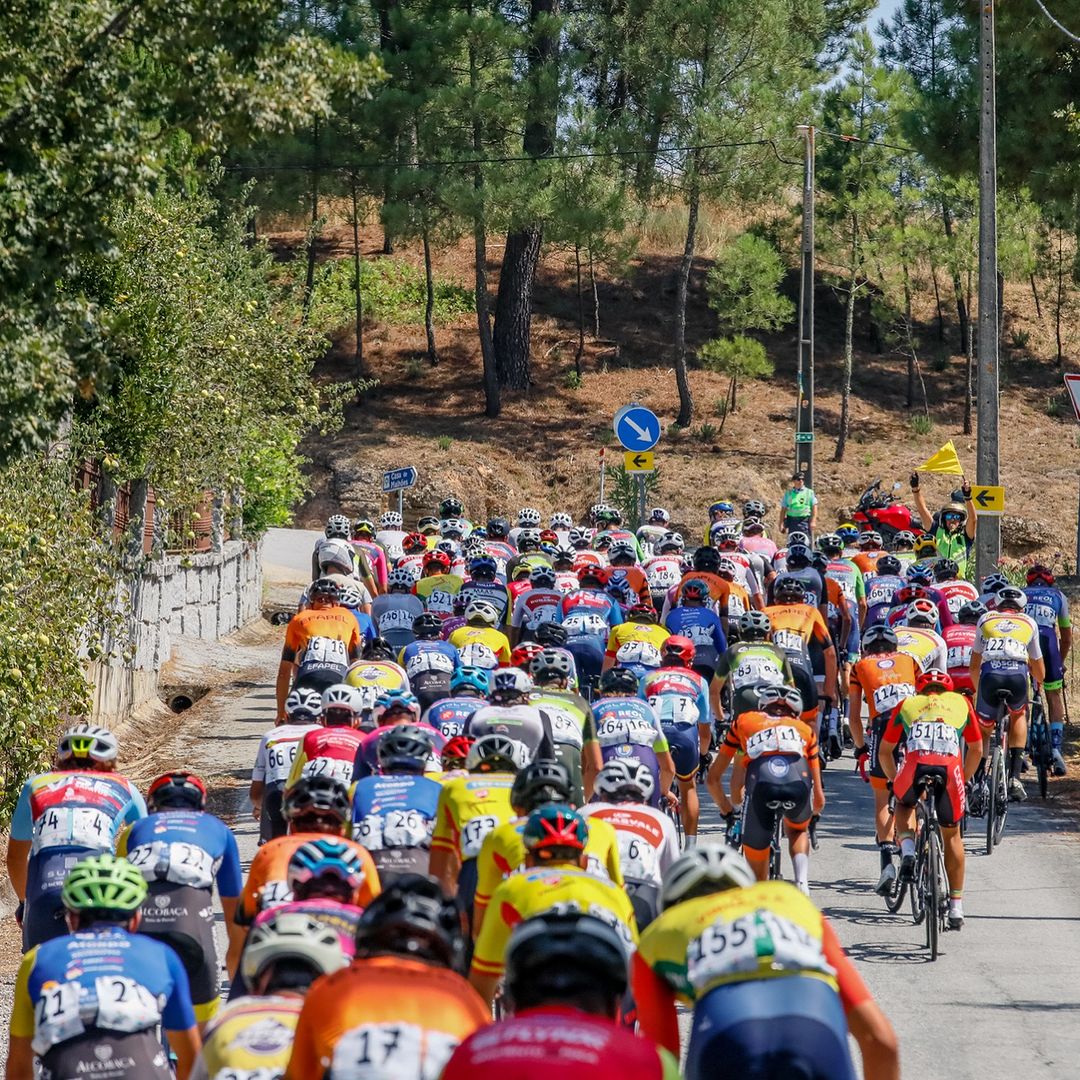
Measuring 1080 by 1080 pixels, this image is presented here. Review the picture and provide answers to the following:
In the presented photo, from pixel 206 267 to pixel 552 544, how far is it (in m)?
5.54

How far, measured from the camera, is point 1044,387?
2120 inches

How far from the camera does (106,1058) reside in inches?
233

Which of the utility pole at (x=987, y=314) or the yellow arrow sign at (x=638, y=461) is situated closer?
the utility pole at (x=987, y=314)

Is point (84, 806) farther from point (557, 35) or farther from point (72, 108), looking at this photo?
point (557, 35)

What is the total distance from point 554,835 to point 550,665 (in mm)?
5351

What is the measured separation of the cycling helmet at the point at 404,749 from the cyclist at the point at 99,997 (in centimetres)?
278

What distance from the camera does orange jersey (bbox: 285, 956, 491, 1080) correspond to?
4.65 meters

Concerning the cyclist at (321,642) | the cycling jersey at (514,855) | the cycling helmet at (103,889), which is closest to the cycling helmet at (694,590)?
the cyclist at (321,642)

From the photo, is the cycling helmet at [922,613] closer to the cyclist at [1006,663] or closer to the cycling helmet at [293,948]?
the cyclist at [1006,663]

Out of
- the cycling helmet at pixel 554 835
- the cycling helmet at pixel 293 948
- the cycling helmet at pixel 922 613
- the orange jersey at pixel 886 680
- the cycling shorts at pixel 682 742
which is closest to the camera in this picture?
the cycling helmet at pixel 293 948

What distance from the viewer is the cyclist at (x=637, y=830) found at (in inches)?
323

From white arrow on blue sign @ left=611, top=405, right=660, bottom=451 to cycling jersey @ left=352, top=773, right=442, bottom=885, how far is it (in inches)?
574

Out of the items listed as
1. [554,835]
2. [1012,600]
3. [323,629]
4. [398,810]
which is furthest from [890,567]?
Result: [554,835]

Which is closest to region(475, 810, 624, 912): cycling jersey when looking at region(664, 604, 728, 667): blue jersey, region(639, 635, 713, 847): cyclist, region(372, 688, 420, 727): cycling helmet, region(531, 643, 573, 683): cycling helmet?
region(372, 688, 420, 727): cycling helmet
